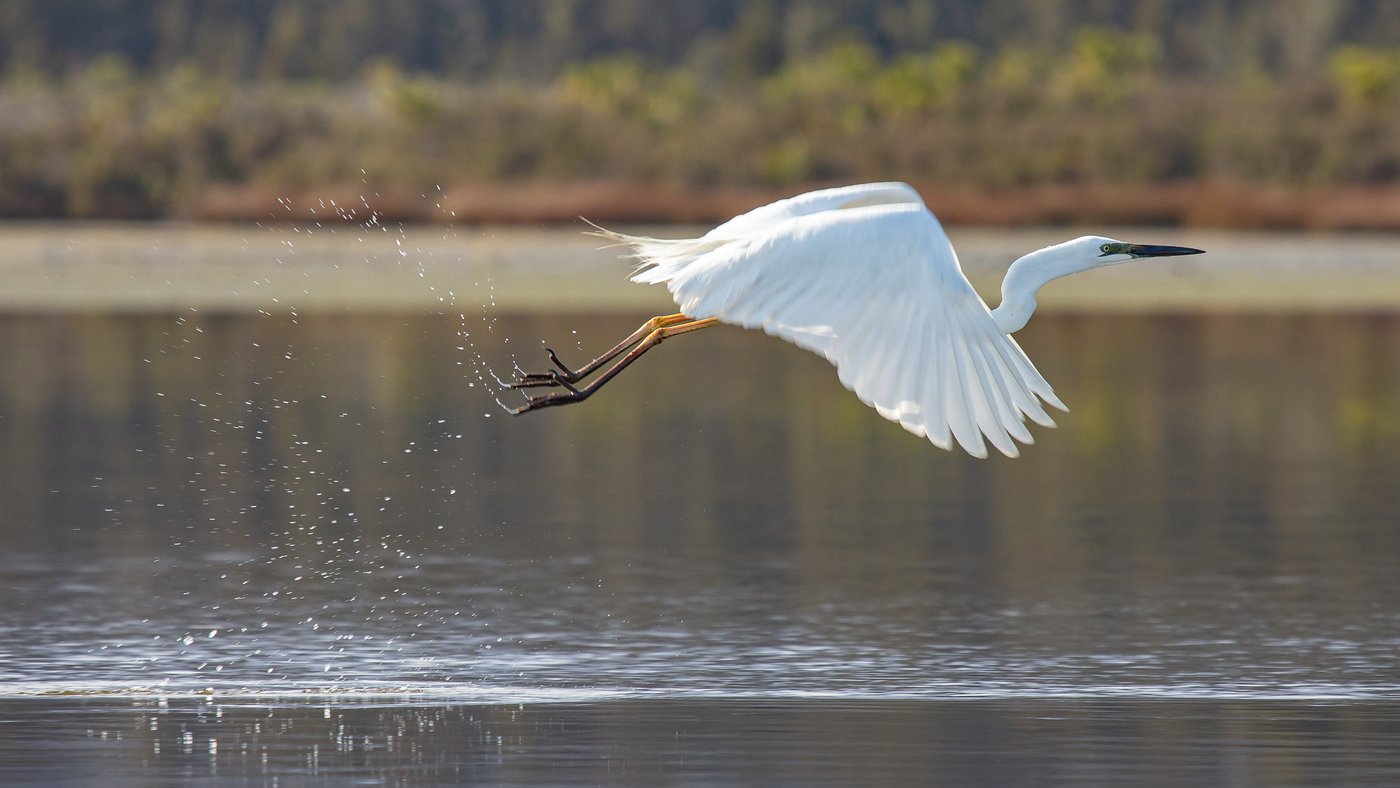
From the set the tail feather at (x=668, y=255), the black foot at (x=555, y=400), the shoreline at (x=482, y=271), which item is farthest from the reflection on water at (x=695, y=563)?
the shoreline at (x=482, y=271)

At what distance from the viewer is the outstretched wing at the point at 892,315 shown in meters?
7.71

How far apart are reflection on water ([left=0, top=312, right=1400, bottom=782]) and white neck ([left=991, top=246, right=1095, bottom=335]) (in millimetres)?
1314

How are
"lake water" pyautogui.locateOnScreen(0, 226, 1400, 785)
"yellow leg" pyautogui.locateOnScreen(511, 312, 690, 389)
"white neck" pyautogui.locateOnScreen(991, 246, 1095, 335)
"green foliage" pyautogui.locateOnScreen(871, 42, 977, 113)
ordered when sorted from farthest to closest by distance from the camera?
"green foliage" pyautogui.locateOnScreen(871, 42, 977, 113), "yellow leg" pyautogui.locateOnScreen(511, 312, 690, 389), "white neck" pyautogui.locateOnScreen(991, 246, 1095, 335), "lake water" pyautogui.locateOnScreen(0, 226, 1400, 785)

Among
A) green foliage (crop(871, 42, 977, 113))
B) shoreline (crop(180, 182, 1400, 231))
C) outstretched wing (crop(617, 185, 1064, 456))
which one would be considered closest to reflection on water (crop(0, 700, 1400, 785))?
outstretched wing (crop(617, 185, 1064, 456))

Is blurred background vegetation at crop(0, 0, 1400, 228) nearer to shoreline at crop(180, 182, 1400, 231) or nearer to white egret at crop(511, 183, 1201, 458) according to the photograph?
shoreline at crop(180, 182, 1400, 231)

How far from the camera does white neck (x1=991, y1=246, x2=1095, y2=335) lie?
839 centimetres

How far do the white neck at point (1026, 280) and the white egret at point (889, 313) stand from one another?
0.06m

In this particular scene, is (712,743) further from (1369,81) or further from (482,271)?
(1369,81)

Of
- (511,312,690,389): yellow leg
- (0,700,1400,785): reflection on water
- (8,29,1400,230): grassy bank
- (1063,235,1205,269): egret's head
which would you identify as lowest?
(0,700,1400,785): reflection on water

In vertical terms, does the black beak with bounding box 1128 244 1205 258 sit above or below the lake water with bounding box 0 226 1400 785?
above

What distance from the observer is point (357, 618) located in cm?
1044

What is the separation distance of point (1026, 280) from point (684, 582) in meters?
3.16

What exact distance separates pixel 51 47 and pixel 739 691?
2593 inches

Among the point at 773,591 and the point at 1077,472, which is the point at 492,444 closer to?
the point at 1077,472
